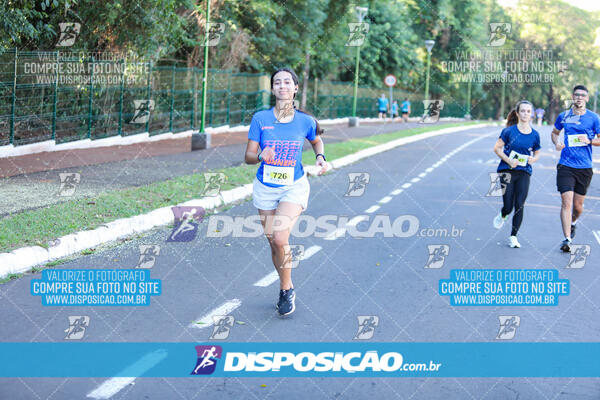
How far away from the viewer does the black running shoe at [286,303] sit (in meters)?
6.57

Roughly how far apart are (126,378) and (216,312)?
67.3 inches

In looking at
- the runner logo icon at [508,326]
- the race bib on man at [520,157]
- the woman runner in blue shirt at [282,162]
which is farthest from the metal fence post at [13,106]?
the runner logo icon at [508,326]

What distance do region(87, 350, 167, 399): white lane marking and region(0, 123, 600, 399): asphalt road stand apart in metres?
0.03

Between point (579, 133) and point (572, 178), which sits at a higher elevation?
point (579, 133)

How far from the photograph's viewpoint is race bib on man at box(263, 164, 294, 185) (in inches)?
258

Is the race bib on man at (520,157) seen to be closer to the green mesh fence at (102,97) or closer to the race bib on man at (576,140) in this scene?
the race bib on man at (576,140)

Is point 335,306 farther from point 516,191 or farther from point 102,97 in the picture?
point 102,97

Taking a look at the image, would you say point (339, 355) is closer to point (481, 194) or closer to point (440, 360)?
point (440, 360)

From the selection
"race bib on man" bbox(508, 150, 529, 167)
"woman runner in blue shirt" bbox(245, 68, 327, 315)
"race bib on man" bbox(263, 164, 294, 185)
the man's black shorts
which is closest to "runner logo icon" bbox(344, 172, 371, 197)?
"race bib on man" bbox(508, 150, 529, 167)

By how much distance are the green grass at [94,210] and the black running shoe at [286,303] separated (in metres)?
3.01

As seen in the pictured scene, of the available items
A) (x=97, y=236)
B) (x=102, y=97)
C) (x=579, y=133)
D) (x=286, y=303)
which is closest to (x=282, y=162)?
(x=286, y=303)

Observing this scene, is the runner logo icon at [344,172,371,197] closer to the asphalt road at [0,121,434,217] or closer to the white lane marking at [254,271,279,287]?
the asphalt road at [0,121,434,217]

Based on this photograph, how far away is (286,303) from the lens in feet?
21.7

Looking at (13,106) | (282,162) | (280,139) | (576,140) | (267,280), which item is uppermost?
(280,139)
